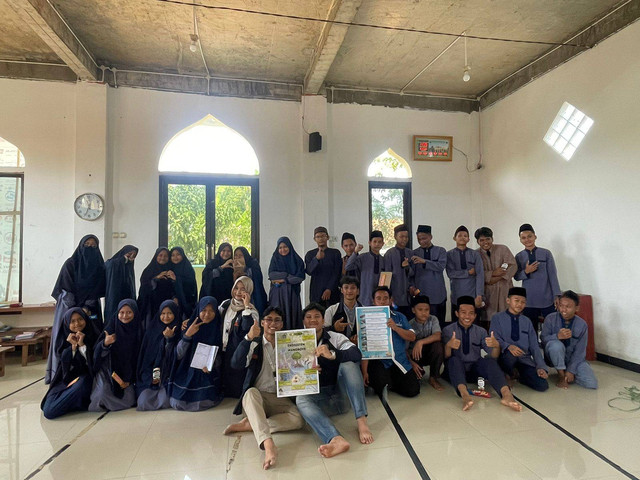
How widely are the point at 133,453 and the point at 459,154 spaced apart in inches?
239

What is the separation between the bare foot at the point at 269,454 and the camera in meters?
2.13

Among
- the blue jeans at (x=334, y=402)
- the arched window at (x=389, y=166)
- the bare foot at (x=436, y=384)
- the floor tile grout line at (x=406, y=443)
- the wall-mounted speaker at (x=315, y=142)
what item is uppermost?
the wall-mounted speaker at (x=315, y=142)

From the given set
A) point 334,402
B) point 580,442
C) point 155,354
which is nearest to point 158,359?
point 155,354

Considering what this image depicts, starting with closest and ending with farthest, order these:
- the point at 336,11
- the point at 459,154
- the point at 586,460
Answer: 1. the point at 586,460
2. the point at 336,11
3. the point at 459,154

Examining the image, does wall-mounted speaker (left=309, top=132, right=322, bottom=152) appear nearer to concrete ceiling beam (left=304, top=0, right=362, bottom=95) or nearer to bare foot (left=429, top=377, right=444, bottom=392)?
concrete ceiling beam (left=304, top=0, right=362, bottom=95)

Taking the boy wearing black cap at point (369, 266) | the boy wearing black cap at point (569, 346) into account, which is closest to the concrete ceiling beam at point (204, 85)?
the boy wearing black cap at point (369, 266)

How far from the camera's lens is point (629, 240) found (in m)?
3.89

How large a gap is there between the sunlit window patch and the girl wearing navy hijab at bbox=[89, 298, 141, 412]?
5.27 m

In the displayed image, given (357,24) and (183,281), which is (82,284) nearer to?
(183,281)

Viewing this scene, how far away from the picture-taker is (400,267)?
13.4ft

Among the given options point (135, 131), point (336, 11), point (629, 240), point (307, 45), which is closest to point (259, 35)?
point (307, 45)

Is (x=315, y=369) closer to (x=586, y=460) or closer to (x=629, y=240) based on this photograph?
(x=586, y=460)

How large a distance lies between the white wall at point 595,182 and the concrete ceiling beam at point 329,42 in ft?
9.52

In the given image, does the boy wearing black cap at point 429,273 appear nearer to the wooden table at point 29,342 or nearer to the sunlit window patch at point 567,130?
the sunlit window patch at point 567,130
